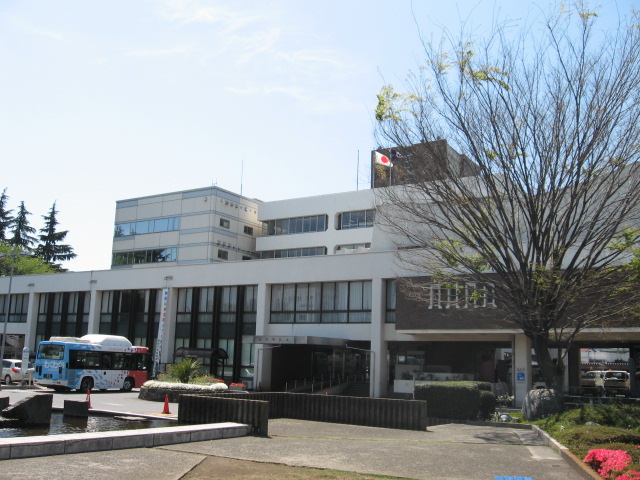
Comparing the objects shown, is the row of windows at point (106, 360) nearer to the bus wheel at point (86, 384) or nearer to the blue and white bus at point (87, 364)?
the blue and white bus at point (87, 364)

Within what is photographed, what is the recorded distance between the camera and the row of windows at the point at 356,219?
2015 inches

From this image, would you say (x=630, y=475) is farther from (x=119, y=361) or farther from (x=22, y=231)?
(x=22, y=231)

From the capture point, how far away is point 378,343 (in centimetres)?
3625

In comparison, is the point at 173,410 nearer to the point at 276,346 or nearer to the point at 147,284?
the point at 276,346

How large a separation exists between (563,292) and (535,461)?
8706mm

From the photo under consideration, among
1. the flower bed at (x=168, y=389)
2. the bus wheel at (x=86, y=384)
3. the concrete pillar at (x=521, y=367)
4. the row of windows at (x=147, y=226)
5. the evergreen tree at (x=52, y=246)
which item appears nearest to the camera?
the flower bed at (x=168, y=389)

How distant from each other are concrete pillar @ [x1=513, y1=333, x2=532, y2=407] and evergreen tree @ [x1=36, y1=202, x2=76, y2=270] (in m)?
67.6

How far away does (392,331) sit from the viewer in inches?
1436

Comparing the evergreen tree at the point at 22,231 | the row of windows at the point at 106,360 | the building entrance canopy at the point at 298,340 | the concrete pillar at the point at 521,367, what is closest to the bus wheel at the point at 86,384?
the row of windows at the point at 106,360

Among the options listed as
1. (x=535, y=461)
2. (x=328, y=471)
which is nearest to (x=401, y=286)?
(x=535, y=461)

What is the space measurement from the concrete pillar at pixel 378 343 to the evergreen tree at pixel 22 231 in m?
59.7

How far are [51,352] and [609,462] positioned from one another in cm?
2963

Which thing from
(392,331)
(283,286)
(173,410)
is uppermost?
(283,286)

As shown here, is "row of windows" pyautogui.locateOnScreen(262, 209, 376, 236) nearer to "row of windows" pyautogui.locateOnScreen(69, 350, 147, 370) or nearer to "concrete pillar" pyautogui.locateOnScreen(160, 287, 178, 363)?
"concrete pillar" pyautogui.locateOnScreen(160, 287, 178, 363)
